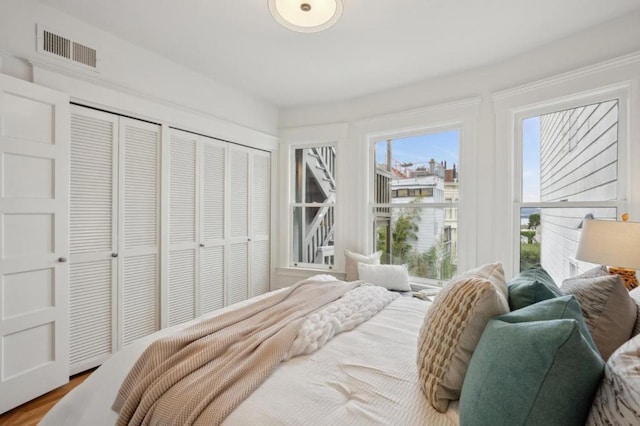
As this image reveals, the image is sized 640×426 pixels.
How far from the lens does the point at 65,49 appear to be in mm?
2215

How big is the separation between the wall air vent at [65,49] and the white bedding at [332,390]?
6.91 feet

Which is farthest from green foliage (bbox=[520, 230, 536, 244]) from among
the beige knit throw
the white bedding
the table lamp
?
the beige knit throw

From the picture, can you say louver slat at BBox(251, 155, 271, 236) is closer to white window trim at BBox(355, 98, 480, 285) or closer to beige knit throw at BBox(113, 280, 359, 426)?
white window trim at BBox(355, 98, 480, 285)

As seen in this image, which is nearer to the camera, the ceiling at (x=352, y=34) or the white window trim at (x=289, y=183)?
the ceiling at (x=352, y=34)

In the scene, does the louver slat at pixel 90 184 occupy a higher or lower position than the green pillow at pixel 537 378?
higher

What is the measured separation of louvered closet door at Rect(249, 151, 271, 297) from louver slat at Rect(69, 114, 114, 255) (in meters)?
1.53

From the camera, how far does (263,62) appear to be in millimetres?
2863

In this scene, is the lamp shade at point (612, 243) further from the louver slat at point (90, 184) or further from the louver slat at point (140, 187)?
the louver slat at point (90, 184)

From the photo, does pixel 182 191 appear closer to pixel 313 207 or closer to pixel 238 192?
pixel 238 192

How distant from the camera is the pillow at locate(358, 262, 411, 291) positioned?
3072mm

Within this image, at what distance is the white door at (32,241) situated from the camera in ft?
6.24

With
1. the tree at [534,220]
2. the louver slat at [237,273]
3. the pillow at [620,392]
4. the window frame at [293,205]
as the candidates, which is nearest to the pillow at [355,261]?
the window frame at [293,205]

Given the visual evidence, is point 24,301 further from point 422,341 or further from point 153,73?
point 422,341

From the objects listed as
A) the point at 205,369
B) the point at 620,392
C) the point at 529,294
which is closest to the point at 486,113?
the point at 529,294
